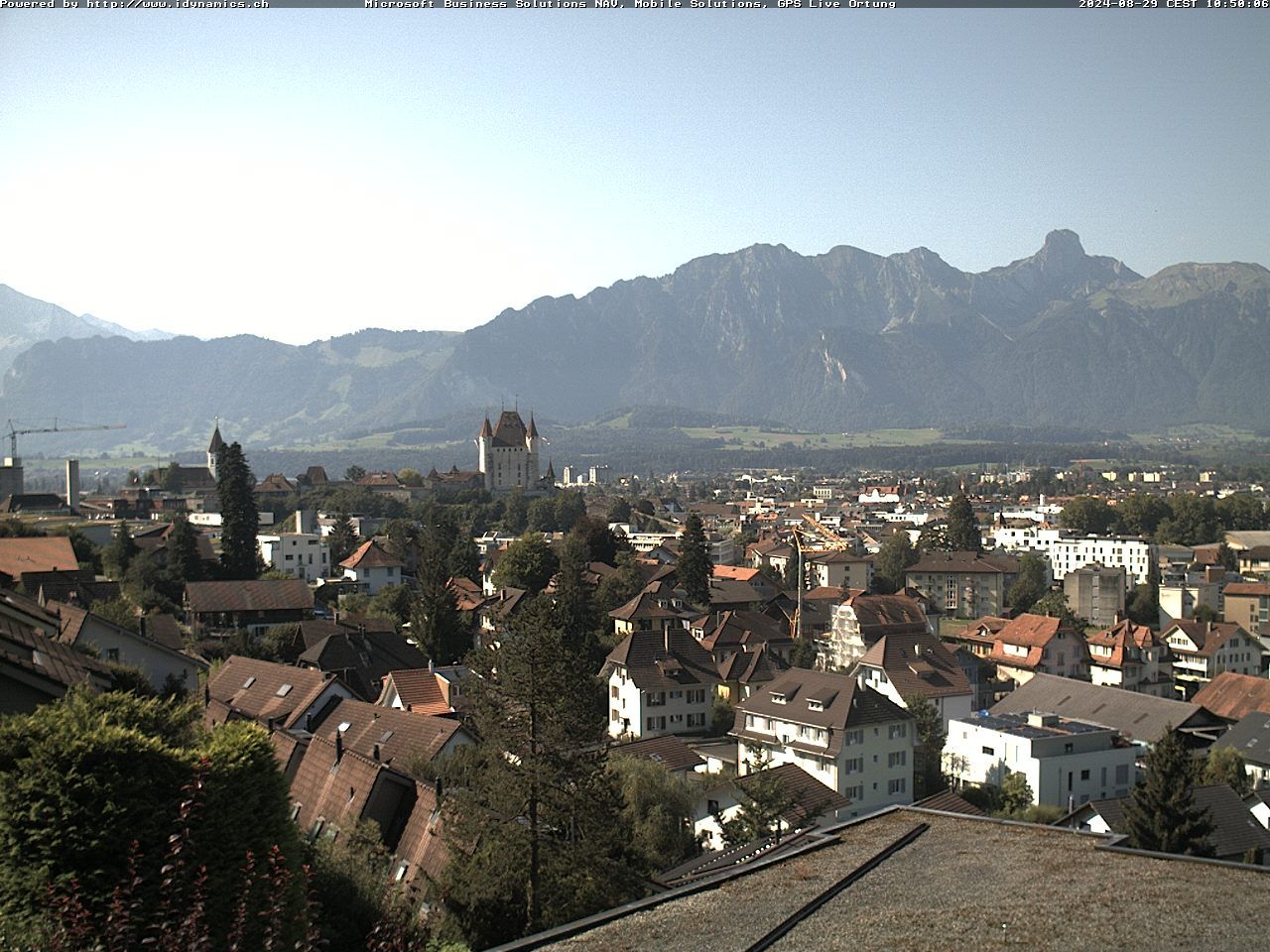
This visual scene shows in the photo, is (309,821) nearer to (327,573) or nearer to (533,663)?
(533,663)

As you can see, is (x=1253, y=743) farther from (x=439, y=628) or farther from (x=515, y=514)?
(x=515, y=514)

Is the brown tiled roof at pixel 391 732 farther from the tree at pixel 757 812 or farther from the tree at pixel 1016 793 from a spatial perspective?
the tree at pixel 1016 793

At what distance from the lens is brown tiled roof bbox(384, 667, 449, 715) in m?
24.2

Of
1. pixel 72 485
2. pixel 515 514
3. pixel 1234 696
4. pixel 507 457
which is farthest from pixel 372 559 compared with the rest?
pixel 507 457

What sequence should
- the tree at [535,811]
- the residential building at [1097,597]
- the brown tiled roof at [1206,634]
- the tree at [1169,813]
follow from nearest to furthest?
the tree at [535,811] < the tree at [1169,813] < the brown tiled roof at [1206,634] < the residential building at [1097,597]

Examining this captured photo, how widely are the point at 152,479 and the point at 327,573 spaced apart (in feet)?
131

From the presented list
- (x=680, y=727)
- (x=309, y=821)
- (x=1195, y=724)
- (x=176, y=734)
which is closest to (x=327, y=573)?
(x=680, y=727)

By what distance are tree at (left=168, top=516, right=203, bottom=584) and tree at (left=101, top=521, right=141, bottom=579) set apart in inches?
52.0

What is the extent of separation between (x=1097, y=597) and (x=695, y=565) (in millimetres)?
21926

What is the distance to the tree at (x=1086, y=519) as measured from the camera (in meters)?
85.4

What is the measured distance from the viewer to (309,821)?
1459 centimetres

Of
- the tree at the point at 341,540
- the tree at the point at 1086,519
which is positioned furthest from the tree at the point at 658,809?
the tree at the point at 1086,519

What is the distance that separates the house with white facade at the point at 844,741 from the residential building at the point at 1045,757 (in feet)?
5.44

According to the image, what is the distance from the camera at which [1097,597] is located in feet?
186
